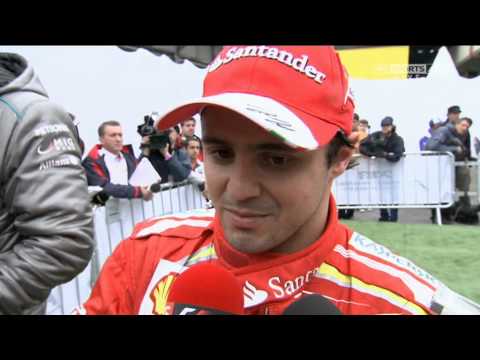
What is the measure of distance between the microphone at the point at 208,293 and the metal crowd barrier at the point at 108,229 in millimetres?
1956

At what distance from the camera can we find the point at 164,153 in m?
4.28

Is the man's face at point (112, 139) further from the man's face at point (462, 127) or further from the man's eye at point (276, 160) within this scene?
the man's face at point (462, 127)

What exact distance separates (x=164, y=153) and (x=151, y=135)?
0.34m

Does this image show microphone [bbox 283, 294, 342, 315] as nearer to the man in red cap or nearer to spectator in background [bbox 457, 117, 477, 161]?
the man in red cap

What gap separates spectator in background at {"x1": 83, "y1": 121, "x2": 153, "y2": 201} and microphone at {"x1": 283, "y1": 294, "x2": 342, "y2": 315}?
276 cm

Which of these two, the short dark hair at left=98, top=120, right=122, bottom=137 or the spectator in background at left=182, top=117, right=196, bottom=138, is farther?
the spectator in background at left=182, top=117, right=196, bottom=138

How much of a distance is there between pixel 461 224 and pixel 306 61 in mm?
6398

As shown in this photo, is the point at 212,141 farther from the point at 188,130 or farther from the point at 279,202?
the point at 188,130

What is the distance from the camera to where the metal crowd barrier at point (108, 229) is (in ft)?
9.02

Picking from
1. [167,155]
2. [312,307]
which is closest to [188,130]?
[167,155]

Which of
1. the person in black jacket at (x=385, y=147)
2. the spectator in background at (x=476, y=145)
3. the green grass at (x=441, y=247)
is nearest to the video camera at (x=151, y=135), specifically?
the green grass at (x=441, y=247)

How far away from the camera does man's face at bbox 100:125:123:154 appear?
3.59 m

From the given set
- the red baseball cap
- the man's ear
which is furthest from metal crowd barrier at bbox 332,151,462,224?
the red baseball cap
